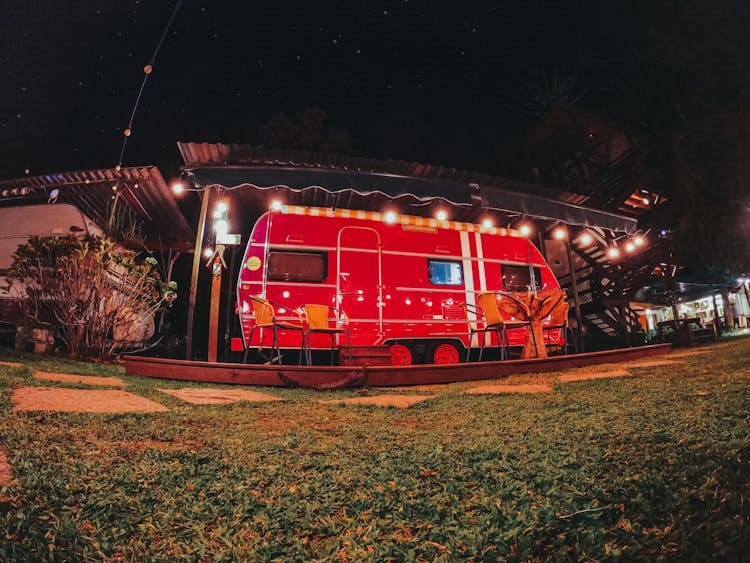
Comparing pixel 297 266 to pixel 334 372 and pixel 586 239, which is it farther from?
pixel 586 239

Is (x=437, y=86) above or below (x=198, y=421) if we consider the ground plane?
above

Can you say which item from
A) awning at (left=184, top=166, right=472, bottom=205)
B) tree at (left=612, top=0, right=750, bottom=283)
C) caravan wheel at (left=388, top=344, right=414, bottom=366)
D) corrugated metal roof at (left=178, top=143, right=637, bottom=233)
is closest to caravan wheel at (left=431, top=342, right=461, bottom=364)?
caravan wheel at (left=388, top=344, right=414, bottom=366)

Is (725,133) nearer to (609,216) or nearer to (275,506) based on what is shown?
(609,216)

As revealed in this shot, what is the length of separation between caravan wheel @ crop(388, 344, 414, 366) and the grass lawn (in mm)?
4502

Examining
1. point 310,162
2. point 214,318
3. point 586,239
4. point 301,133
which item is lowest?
point 214,318

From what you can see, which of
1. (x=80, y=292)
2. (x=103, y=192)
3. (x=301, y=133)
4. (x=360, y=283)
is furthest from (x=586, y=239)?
(x=103, y=192)

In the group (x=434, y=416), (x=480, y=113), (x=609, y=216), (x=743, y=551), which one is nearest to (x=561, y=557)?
(x=743, y=551)

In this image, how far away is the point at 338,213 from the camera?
275 inches

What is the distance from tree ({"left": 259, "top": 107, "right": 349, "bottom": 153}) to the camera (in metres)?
15.7

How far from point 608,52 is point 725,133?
4882 mm

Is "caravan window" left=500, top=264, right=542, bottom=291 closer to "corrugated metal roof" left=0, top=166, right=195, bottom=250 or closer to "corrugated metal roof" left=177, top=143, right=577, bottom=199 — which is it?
"corrugated metal roof" left=177, top=143, right=577, bottom=199

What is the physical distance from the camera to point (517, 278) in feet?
26.3

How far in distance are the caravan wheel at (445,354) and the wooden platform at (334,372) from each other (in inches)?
89.1

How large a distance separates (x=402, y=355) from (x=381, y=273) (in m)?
1.52
